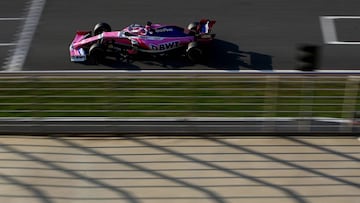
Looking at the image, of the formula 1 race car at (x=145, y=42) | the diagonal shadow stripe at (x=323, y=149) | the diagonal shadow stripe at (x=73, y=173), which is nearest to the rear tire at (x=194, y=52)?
the formula 1 race car at (x=145, y=42)

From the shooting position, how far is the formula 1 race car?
1505 centimetres

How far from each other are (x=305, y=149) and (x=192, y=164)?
1725 millimetres

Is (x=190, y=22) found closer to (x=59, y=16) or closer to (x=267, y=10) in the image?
(x=267, y=10)

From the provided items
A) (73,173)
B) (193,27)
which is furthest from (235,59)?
(73,173)

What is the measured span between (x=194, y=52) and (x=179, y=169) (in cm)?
727

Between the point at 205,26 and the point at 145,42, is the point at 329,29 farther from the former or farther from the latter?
the point at 145,42

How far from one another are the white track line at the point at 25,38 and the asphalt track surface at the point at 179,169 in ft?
22.9

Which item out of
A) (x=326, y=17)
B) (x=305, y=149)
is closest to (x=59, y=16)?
(x=326, y=17)

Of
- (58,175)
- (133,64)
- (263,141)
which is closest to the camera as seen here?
(58,175)

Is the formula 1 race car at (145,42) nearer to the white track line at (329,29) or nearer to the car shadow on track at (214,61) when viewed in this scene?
the car shadow on track at (214,61)

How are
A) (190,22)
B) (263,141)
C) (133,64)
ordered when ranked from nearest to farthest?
(263,141)
(133,64)
(190,22)

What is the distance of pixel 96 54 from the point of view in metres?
15.3

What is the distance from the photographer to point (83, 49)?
15.4 meters

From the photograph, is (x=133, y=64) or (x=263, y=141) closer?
(x=263, y=141)
